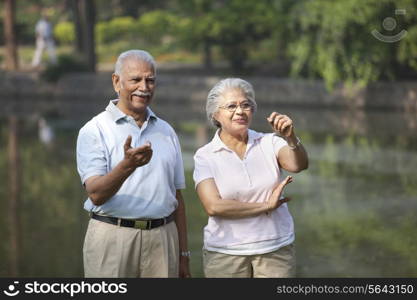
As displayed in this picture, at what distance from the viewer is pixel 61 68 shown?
32.1m

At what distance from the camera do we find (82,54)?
3522cm

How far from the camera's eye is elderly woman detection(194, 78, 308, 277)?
498cm

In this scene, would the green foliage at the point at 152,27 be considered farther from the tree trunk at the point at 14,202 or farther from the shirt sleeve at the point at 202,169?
the shirt sleeve at the point at 202,169

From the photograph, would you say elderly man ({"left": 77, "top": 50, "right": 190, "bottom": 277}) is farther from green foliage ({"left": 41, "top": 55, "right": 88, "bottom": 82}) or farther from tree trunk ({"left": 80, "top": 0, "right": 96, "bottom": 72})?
tree trunk ({"left": 80, "top": 0, "right": 96, "bottom": 72})

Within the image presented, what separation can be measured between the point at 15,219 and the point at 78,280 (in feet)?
19.8

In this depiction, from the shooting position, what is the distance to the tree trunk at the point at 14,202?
8.65 metres

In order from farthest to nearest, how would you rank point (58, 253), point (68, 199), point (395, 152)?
point (395, 152) < point (68, 199) < point (58, 253)

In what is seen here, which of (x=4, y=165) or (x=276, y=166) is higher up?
(x=276, y=166)

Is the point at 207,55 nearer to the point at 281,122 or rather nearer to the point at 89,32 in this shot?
the point at 89,32

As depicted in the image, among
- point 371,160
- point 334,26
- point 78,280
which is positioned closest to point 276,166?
point 78,280

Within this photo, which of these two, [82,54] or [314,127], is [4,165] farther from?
[82,54]

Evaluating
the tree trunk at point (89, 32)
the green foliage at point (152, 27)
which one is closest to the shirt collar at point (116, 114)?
the tree trunk at point (89, 32)

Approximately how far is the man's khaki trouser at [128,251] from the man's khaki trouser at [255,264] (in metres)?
0.23

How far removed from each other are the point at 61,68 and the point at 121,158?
27.7 metres
